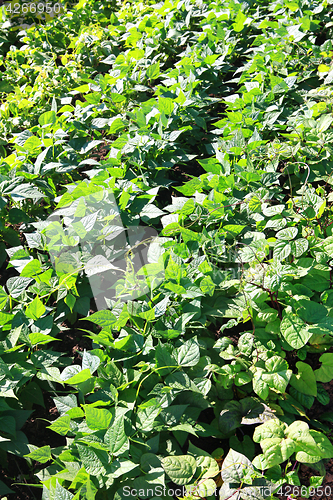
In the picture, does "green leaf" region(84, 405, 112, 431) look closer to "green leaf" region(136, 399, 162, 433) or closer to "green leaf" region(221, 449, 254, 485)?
"green leaf" region(136, 399, 162, 433)

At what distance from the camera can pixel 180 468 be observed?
141cm

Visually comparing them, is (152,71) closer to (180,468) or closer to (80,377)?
(80,377)

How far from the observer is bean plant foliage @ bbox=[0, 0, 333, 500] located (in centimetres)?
144

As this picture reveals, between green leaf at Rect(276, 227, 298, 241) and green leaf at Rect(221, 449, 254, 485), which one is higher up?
green leaf at Rect(276, 227, 298, 241)

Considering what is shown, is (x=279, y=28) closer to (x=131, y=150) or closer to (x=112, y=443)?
(x=131, y=150)

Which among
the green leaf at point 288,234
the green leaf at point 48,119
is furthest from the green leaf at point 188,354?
the green leaf at point 48,119

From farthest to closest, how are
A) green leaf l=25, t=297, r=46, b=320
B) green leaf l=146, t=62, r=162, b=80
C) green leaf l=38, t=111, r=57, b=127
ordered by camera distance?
green leaf l=146, t=62, r=162, b=80 → green leaf l=38, t=111, r=57, b=127 → green leaf l=25, t=297, r=46, b=320

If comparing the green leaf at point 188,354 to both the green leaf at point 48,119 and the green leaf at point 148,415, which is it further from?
the green leaf at point 48,119

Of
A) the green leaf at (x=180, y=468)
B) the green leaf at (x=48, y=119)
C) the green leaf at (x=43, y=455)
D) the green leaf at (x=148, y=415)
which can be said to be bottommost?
the green leaf at (x=180, y=468)

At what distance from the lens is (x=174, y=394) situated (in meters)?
1.58

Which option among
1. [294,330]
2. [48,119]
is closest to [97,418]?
[294,330]

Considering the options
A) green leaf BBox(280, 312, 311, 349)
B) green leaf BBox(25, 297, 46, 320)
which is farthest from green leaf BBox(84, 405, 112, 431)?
green leaf BBox(280, 312, 311, 349)

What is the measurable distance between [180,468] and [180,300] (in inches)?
28.5

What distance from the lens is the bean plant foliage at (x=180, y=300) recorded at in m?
1.44
